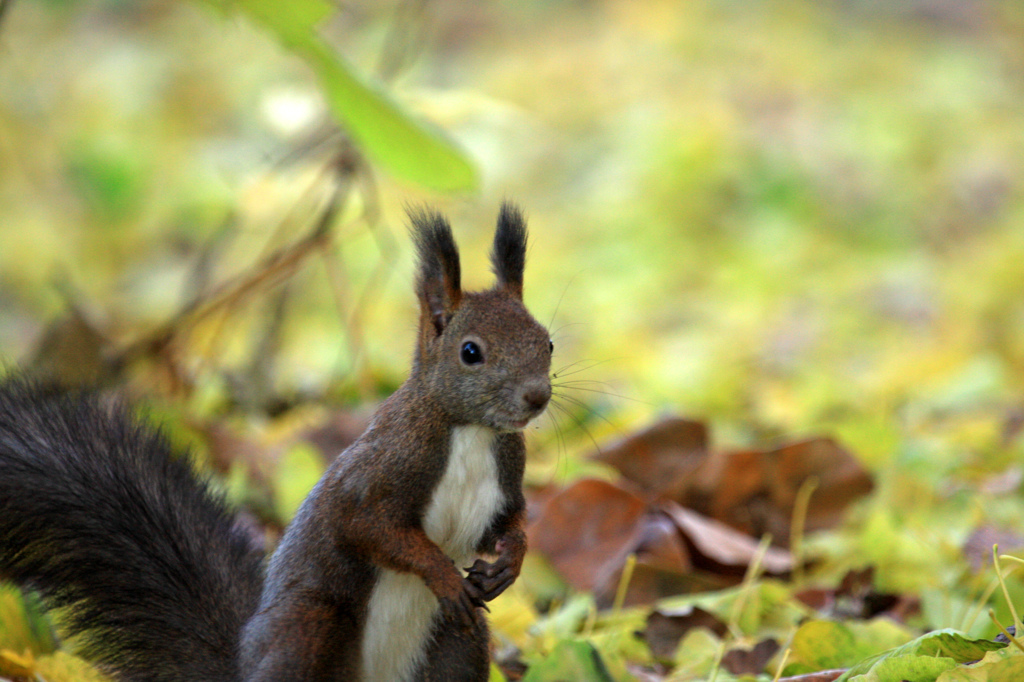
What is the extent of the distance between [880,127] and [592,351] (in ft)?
8.54

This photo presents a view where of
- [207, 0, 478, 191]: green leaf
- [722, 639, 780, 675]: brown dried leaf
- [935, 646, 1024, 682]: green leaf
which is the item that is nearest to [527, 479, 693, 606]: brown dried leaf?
[722, 639, 780, 675]: brown dried leaf

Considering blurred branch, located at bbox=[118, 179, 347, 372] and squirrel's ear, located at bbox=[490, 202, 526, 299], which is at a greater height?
squirrel's ear, located at bbox=[490, 202, 526, 299]

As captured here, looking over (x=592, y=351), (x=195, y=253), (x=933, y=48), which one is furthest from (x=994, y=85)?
(x=195, y=253)

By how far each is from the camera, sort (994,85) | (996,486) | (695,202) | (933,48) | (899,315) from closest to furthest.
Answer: (996,486) → (899,315) → (695,202) → (994,85) → (933,48)

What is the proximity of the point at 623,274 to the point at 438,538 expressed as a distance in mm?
3261

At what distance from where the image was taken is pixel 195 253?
4.09 meters

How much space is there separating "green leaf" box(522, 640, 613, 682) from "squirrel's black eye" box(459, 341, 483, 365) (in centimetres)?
31

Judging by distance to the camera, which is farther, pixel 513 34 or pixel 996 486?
pixel 513 34

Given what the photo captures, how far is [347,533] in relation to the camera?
989 mm

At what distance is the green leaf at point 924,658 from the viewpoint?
936mm

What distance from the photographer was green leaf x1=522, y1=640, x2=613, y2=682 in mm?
1105

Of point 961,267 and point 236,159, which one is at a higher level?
point 236,159

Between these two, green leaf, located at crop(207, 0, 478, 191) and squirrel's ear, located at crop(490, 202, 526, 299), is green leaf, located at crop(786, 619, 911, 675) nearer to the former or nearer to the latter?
squirrel's ear, located at crop(490, 202, 526, 299)

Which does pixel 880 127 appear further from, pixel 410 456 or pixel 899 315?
pixel 410 456
